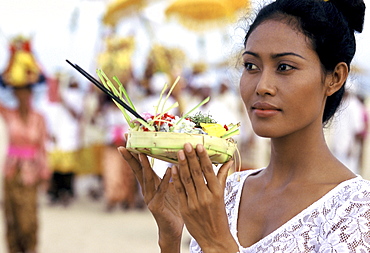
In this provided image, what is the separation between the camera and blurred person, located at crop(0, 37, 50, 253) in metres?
6.94

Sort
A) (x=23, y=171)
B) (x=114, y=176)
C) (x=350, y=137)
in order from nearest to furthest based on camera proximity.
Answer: (x=23, y=171)
(x=350, y=137)
(x=114, y=176)

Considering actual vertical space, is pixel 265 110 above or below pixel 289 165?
above

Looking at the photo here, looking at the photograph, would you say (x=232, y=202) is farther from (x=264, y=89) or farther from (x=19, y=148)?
(x=19, y=148)

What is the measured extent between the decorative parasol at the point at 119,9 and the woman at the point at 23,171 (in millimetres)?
4412

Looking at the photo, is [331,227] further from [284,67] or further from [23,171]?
[23,171]

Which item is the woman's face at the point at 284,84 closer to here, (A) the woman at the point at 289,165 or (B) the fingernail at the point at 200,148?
(A) the woman at the point at 289,165

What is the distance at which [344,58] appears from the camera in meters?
1.99

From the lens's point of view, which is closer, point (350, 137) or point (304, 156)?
point (304, 156)

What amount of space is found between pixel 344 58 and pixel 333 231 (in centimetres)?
58

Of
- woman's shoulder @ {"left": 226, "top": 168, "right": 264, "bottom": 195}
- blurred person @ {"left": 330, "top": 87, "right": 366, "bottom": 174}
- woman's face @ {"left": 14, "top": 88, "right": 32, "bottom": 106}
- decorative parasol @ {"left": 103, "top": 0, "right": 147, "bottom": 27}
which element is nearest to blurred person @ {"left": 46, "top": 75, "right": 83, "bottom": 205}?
decorative parasol @ {"left": 103, "top": 0, "right": 147, "bottom": 27}

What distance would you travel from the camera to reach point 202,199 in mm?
1758

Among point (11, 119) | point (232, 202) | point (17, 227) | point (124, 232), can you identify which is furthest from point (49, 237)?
point (232, 202)

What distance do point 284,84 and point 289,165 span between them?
1.18ft

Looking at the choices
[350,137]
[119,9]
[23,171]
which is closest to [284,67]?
[23,171]
